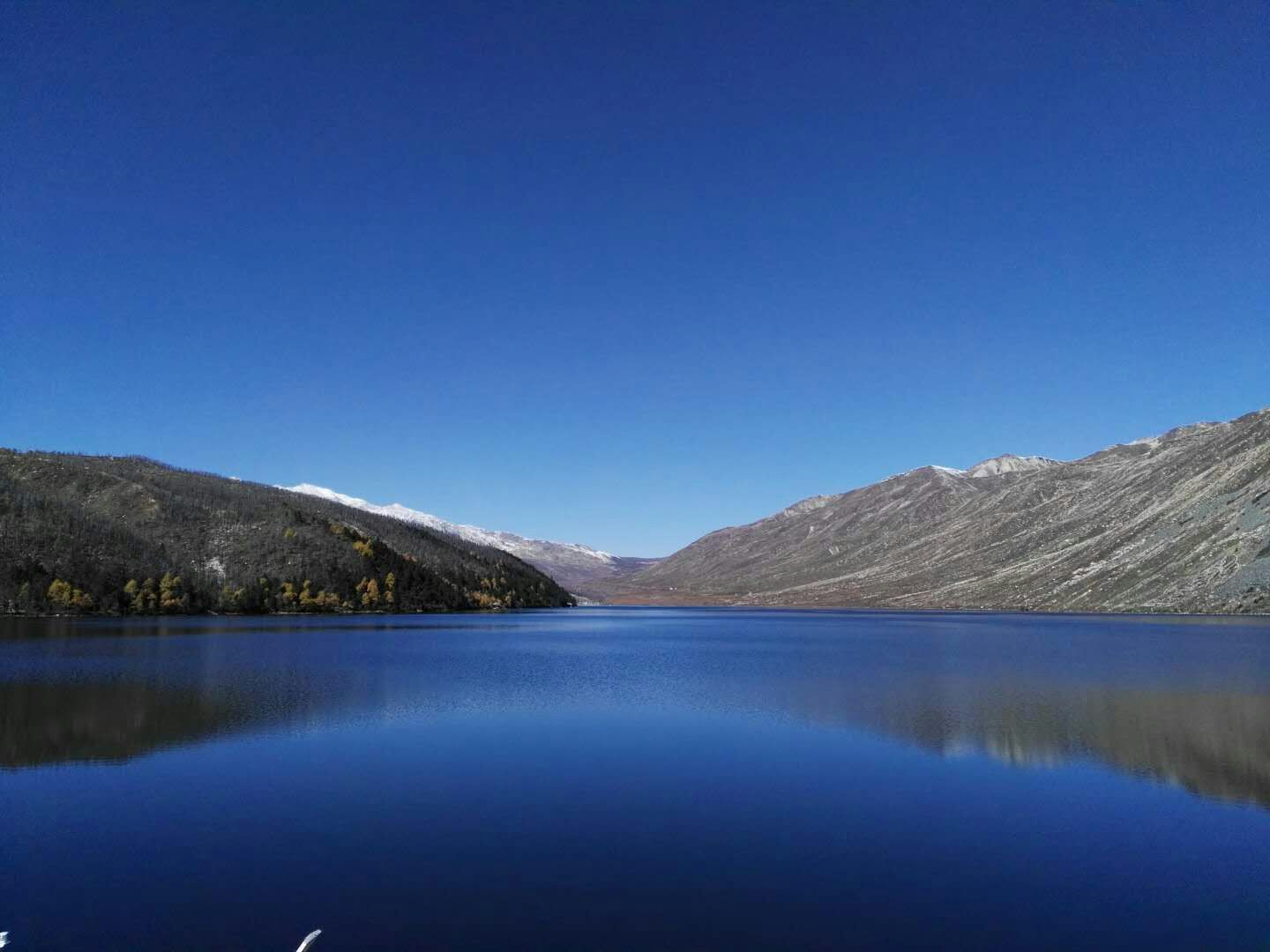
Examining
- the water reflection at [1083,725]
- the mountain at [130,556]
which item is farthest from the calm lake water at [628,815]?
the mountain at [130,556]

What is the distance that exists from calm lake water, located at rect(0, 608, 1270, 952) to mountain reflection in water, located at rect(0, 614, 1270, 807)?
0.32 meters

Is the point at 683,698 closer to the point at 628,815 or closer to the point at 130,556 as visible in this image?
the point at 628,815

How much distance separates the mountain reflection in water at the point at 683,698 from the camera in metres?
29.5

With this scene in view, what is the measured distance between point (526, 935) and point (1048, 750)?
23.1m

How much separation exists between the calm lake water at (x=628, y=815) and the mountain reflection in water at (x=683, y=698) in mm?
323

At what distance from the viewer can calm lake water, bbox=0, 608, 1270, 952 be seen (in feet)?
48.1

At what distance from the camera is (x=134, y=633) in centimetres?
9519

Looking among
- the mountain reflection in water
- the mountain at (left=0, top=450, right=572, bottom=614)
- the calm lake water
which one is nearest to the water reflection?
the mountain reflection in water

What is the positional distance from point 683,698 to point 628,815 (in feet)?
77.1

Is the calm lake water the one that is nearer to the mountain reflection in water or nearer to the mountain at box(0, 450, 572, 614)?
the mountain reflection in water

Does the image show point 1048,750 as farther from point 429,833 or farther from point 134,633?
point 134,633

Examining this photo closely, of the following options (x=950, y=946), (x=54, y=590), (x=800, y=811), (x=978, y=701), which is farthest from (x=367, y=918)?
(x=54, y=590)

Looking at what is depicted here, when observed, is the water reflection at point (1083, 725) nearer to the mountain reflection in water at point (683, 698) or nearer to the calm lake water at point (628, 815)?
the mountain reflection in water at point (683, 698)

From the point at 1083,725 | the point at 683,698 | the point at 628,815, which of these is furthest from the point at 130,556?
the point at 1083,725
